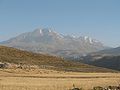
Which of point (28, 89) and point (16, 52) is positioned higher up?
point (16, 52)

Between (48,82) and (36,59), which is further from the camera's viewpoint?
(36,59)

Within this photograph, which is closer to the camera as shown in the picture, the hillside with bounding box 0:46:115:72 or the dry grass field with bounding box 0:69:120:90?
the dry grass field with bounding box 0:69:120:90

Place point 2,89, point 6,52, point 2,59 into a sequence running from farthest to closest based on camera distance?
point 6,52
point 2,59
point 2,89

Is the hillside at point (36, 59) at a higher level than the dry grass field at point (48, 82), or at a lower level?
higher

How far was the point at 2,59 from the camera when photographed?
15012 cm

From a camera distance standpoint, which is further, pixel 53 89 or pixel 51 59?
pixel 51 59

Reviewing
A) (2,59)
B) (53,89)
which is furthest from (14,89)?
(2,59)

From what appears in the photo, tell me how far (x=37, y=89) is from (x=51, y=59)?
130 m

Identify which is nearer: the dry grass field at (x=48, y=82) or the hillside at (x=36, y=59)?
the dry grass field at (x=48, y=82)

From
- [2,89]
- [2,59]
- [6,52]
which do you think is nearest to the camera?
[2,89]

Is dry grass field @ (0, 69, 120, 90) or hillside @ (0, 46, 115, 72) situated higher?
hillside @ (0, 46, 115, 72)

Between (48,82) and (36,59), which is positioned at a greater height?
(36,59)

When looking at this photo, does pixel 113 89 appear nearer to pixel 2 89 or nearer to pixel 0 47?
pixel 2 89

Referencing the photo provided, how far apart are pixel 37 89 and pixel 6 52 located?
→ 126 metres
